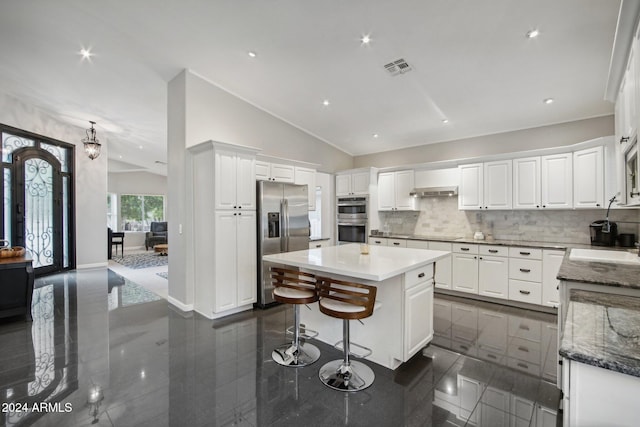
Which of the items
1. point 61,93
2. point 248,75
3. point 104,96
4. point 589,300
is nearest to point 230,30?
point 248,75

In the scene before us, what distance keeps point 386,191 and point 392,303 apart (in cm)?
374

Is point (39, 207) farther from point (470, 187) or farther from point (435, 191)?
point (470, 187)

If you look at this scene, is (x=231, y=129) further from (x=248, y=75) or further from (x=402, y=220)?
(x=402, y=220)

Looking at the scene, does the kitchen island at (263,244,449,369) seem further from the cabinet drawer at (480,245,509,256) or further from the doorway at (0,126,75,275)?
the doorway at (0,126,75,275)

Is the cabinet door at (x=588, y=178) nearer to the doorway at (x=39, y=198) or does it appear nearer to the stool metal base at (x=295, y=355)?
the stool metal base at (x=295, y=355)

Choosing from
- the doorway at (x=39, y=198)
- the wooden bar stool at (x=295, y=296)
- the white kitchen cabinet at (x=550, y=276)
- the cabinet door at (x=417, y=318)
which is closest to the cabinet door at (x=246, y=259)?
the wooden bar stool at (x=295, y=296)

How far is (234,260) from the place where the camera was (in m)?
4.08

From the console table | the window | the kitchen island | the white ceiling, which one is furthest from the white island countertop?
the window

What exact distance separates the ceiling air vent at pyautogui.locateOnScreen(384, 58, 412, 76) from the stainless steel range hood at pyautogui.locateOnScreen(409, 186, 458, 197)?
241 cm

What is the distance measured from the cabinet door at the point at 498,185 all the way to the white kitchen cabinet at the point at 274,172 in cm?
328

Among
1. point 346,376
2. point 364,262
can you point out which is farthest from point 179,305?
point 364,262

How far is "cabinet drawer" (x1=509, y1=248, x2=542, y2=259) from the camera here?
4.08 metres

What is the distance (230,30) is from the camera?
3.23 m

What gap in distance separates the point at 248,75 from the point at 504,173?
4206 mm
